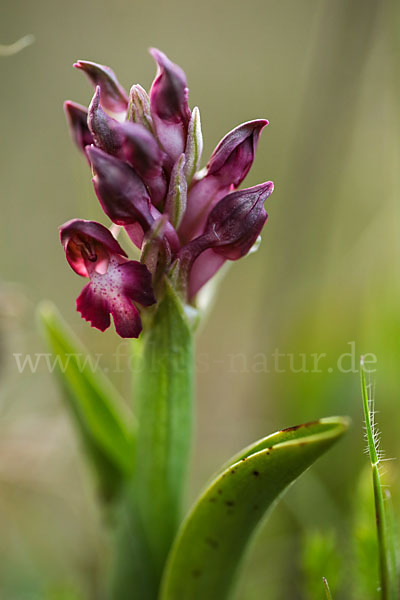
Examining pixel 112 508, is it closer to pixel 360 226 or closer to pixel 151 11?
pixel 360 226

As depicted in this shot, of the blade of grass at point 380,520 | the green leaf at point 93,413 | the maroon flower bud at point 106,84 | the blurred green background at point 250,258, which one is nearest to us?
the blade of grass at point 380,520

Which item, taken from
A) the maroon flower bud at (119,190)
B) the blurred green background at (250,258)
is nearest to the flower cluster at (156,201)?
the maroon flower bud at (119,190)

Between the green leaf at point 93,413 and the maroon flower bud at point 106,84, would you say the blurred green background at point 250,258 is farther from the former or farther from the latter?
the maroon flower bud at point 106,84

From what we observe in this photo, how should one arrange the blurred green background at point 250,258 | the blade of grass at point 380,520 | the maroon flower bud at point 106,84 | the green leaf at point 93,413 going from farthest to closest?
the blurred green background at point 250,258 → the green leaf at point 93,413 → the maroon flower bud at point 106,84 → the blade of grass at point 380,520

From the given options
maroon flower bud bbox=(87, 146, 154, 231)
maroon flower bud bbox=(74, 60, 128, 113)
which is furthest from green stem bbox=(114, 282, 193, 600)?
maroon flower bud bbox=(74, 60, 128, 113)

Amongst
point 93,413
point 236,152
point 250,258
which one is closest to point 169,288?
point 236,152

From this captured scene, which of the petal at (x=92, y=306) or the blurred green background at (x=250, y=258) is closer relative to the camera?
the petal at (x=92, y=306)

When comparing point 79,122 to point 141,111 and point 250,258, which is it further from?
point 250,258
